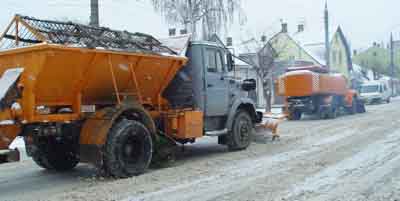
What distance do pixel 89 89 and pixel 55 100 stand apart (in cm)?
71

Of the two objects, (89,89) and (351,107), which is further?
(351,107)

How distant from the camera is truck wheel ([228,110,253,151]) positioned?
1167cm

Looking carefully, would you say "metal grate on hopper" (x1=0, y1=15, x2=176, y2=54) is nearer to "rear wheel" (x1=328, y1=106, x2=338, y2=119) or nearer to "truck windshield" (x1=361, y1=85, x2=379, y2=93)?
"rear wheel" (x1=328, y1=106, x2=338, y2=119)

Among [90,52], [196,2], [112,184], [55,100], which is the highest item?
[196,2]

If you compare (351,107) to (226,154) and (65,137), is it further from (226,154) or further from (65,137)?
(65,137)

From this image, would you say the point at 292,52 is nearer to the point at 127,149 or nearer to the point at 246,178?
the point at 127,149

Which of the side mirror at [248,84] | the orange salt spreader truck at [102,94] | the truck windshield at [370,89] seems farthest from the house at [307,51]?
the orange salt spreader truck at [102,94]

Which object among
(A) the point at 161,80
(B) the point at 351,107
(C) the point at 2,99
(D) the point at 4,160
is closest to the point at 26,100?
(C) the point at 2,99

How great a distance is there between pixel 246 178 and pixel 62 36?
374 cm

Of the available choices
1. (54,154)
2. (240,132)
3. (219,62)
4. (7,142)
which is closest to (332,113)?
(240,132)

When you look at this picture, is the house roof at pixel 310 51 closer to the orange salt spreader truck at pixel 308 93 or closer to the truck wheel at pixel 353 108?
the truck wheel at pixel 353 108

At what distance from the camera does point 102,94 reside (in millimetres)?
9125

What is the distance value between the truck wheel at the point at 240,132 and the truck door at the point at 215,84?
0.44 metres

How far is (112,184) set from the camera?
7.92m
